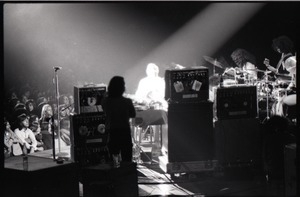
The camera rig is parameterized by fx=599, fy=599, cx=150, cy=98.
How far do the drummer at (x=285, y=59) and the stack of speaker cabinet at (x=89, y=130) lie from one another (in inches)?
71.5

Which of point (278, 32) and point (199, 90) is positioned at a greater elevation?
point (278, 32)

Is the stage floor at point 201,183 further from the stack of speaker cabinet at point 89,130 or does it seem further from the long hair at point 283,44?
the long hair at point 283,44

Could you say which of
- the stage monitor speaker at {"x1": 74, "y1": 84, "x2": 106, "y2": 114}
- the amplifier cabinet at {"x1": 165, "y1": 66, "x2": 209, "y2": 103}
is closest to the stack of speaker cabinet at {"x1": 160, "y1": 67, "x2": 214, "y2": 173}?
the amplifier cabinet at {"x1": 165, "y1": 66, "x2": 209, "y2": 103}

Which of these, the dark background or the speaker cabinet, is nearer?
the dark background

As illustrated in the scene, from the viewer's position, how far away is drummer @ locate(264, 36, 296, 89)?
242 inches

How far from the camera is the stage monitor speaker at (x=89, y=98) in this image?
6.18 m

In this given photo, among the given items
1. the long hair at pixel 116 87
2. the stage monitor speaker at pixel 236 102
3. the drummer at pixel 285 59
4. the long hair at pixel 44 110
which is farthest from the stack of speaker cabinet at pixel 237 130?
the long hair at pixel 44 110

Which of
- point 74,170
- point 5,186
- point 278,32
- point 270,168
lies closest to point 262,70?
point 278,32

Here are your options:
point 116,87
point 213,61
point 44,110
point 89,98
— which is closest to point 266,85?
point 213,61

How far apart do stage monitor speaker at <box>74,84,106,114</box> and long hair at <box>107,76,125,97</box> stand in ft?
0.68

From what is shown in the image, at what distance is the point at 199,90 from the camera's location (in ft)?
21.1

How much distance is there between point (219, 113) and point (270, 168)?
2.64 feet

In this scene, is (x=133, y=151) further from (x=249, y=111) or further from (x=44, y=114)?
(x=249, y=111)

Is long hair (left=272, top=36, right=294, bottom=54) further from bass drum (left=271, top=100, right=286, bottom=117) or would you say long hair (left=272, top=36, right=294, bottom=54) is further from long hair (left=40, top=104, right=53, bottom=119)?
long hair (left=40, top=104, right=53, bottom=119)
